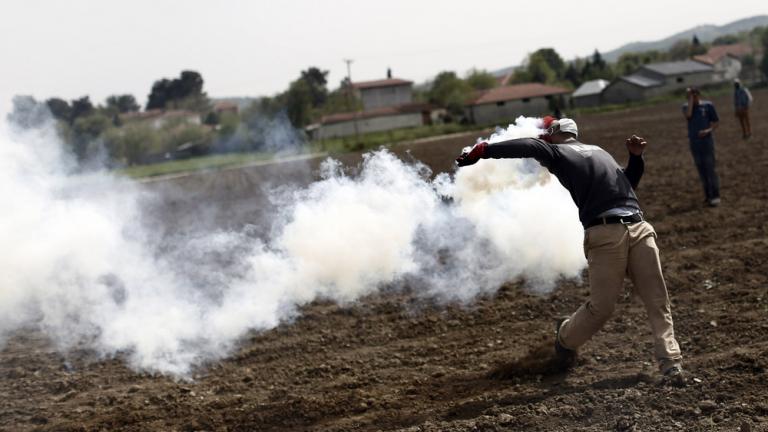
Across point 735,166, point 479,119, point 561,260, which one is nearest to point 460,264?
point 561,260

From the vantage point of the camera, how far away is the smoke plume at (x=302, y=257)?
8.08 meters

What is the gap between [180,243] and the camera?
539 inches

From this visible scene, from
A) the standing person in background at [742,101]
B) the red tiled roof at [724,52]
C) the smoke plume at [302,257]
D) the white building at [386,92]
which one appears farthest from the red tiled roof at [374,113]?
the red tiled roof at [724,52]

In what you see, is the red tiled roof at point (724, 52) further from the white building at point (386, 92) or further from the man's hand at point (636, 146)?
the man's hand at point (636, 146)

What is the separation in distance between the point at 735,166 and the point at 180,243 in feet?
40.7

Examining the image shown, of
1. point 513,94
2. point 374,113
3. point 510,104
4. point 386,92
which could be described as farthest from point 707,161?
point 386,92

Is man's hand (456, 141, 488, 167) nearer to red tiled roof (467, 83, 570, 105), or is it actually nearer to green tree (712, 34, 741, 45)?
red tiled roof (467, 83, 570, 105)

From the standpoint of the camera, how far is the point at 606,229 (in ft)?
18.2

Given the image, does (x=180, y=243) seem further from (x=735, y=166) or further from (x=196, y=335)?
(x=735, y=166)

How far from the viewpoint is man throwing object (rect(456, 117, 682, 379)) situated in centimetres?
553

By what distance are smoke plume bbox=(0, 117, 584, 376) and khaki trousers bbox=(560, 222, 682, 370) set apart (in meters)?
2.12

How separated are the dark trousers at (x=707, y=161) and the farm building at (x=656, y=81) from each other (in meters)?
69.6

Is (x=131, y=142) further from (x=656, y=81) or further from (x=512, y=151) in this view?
(x=656, y=81)

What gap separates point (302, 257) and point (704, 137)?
7.67m
